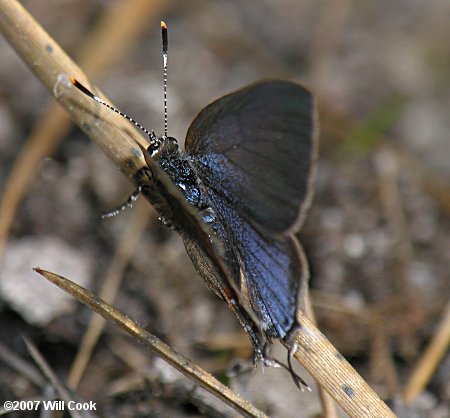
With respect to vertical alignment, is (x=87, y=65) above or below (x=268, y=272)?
above

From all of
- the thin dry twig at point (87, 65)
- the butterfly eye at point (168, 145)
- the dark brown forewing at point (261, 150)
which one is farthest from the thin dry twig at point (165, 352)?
the thin dry twig at point (87, 65)

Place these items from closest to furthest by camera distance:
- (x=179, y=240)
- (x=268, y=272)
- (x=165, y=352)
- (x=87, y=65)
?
(x=165, y=352) → (x=268, y=272) → (x=179, y=240) → (x=87, y=65)

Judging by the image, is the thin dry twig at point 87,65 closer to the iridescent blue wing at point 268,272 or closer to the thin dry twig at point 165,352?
the thin dry twig at point 165,352

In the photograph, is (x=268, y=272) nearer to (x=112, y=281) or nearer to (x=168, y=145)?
(x=168, y=145)

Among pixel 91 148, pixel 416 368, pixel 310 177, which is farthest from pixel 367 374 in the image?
pixel 91 148

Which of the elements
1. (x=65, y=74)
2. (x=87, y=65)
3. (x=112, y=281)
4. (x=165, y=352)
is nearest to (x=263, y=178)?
(x=165, y=352)

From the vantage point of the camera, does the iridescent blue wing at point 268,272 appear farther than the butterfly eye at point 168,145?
No

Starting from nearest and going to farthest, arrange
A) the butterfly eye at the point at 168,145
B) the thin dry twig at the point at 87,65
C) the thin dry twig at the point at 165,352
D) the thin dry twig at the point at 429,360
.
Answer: the thin dry twig at the point at 165,352 → the butterfly eye at the point at 168,145 → the thin dry twig at the point at 429,360 → the thin dry twig at the point at 87,65
